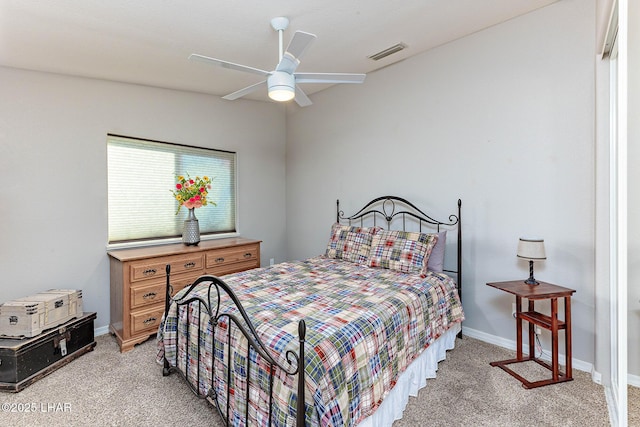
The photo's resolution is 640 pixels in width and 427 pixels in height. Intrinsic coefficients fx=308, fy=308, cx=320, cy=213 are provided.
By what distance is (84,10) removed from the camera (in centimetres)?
218

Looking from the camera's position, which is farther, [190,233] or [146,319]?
[190,233]

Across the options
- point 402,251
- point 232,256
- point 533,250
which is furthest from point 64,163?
point 533,250

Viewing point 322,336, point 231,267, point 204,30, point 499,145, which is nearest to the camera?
point 322,336

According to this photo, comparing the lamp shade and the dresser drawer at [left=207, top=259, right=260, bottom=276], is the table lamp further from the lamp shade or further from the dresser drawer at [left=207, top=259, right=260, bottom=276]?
the dresser drawer at [left=207, top=259, right=260, bottom=276]

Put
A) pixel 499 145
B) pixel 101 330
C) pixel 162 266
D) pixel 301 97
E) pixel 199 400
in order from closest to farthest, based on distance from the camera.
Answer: pixel 199 400 < pixel 301 97 < pixel 499 145 < pixel 162 266 < pixel 101 330

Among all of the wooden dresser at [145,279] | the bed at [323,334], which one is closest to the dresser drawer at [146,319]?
the wooden dresser at [145,279]

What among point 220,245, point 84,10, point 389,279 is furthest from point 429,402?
point 84,10

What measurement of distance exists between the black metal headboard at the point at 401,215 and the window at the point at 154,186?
173 cm

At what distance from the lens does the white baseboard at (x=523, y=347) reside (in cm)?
237

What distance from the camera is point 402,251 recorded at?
2.98 meters

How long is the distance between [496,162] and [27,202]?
4.46 meters

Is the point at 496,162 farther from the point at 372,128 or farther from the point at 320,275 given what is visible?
the point at 320,275

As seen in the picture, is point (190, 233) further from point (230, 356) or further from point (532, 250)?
point (532, 250)

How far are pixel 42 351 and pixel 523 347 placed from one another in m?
4.10
